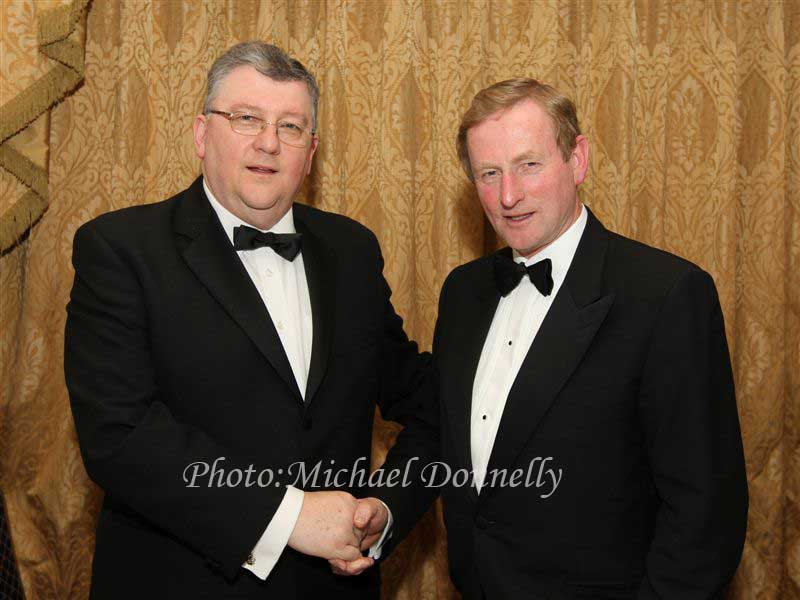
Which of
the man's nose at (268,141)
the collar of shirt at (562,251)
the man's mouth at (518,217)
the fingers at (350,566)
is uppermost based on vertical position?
the man's nose at (268,141)

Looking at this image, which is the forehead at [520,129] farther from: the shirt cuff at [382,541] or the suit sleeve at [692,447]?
the shirt cuff at [382,541]

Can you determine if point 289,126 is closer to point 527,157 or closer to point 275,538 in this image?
point 527,157

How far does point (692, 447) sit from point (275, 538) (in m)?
0.97

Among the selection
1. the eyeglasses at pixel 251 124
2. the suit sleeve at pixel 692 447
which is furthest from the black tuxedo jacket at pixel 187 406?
the suit sleeve at pixel 692 447

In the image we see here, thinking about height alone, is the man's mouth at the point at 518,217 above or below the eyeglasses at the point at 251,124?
below

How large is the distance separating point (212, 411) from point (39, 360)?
54.6 inches

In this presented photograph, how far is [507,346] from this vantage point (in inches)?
82.3

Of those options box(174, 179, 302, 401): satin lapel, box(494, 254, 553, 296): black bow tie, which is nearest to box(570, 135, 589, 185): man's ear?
box(494, 254, 553, 296): black bow tie

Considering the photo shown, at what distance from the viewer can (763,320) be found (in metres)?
3.21

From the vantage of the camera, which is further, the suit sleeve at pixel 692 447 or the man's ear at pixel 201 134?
the man's ear at pixel 201 134

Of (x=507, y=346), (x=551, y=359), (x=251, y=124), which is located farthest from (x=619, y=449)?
(x=251, y=124)

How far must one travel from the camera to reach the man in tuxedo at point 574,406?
1808 millimetres

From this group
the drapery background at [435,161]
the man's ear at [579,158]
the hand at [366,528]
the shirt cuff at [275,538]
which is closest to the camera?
the shirt cuff at [275,538]

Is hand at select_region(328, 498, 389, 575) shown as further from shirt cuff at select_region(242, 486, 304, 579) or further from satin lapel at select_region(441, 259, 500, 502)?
satin lapel at select_region(441, 259, 500, 502)
